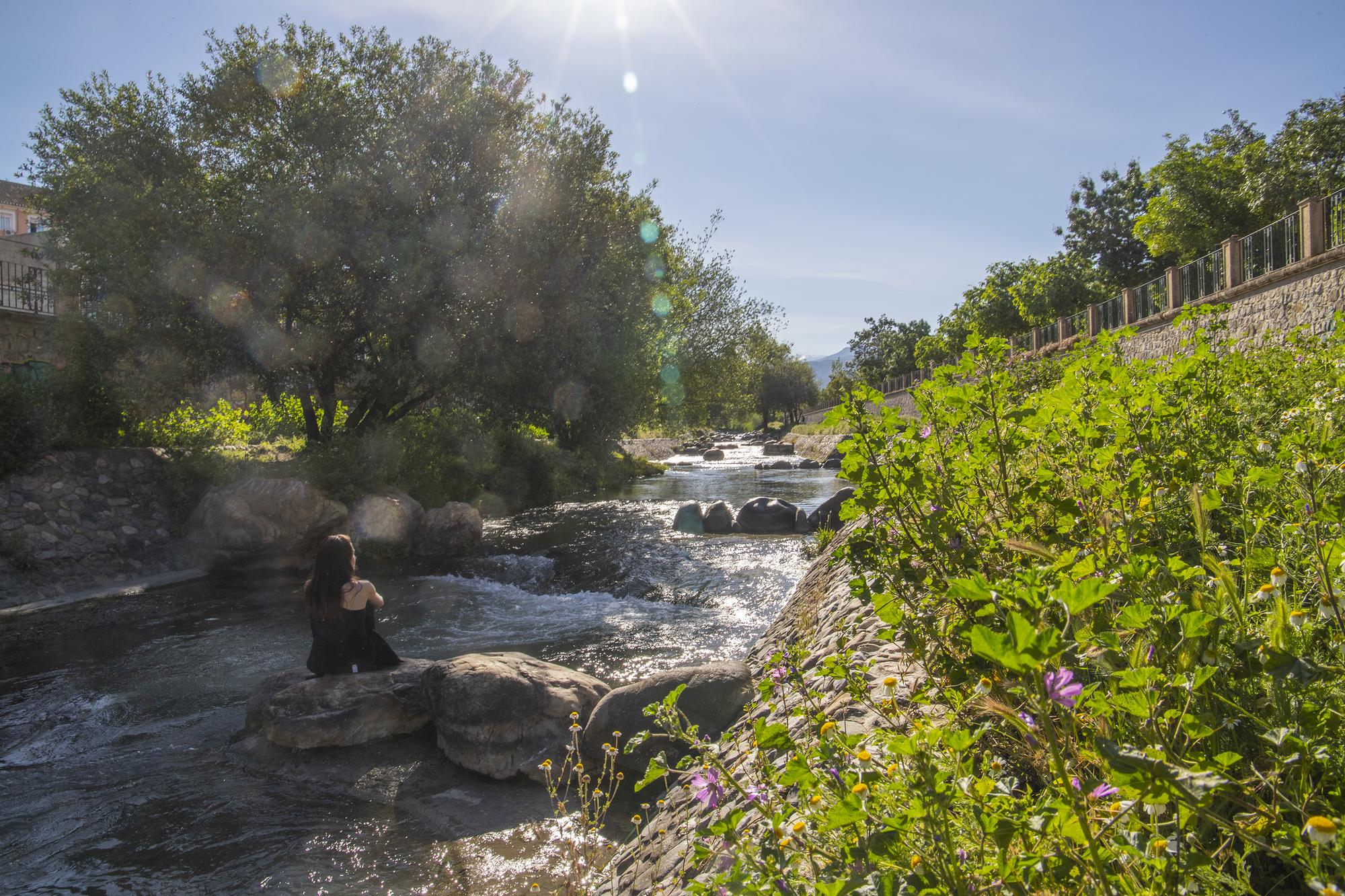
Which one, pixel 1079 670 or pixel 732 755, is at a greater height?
pixel 1079 670

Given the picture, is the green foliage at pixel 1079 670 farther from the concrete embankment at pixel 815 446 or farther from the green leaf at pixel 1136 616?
the concrete embankment at pixel 815 446

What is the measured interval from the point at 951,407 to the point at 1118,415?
24.7 inches

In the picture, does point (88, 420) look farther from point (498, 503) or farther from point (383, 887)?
point (383, 887)

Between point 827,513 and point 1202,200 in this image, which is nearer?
point 827,513

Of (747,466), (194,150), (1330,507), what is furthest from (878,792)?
(747,466)

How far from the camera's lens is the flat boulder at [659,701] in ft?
18.2

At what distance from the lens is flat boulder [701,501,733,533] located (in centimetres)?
1714

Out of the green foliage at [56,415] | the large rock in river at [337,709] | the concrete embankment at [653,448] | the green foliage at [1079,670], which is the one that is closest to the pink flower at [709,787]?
the green foliage at [1079,670]

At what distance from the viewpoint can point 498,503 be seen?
21969 mm

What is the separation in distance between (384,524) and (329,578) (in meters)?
9.19

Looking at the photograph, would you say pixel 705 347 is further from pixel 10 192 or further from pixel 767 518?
pixel 10 192

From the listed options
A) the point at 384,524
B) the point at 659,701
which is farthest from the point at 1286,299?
the point at 384,524

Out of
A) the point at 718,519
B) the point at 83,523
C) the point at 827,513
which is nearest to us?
the point at 83,523

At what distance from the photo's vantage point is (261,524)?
13.9 m
